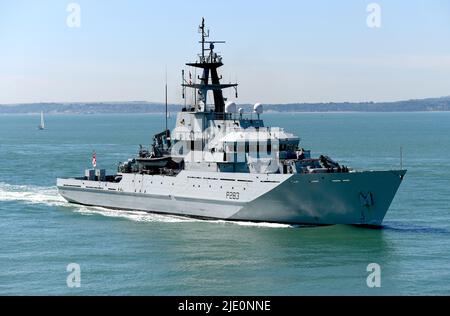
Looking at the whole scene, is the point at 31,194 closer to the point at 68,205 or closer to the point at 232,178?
the point at 68,205

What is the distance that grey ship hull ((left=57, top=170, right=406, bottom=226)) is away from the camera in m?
34.2

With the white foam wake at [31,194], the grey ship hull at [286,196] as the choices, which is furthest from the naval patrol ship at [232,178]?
the white foam wake at [31,194]

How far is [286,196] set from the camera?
34812 mm

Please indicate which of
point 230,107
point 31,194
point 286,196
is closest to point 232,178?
point 286,196

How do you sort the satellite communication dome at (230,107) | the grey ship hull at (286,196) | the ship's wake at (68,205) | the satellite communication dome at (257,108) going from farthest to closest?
1. the satellite communication dome at (230,107)
2. the satellite communication dome at (257,108)
3. the ship's wake at (68,205)
4. the grey ship hull at (286,196)

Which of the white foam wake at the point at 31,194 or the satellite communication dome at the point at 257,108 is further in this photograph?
the white foam wake at the point at 31,194

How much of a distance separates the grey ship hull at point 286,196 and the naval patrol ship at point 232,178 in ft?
0.15

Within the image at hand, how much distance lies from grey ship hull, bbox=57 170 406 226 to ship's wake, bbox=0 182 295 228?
338 mm

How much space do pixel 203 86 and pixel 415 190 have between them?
15.6 metres

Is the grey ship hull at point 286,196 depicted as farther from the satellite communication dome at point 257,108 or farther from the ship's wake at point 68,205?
the satellite communication dome at point 257,108

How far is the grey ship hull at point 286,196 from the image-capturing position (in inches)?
1346

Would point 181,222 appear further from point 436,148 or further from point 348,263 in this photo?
point 436,148

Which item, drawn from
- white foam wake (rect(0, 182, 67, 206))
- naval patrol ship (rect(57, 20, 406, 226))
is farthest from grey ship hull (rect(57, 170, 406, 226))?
white foam wake (rect(0, 182, 67, 206))

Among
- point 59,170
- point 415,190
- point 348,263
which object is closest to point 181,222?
point 348,263
